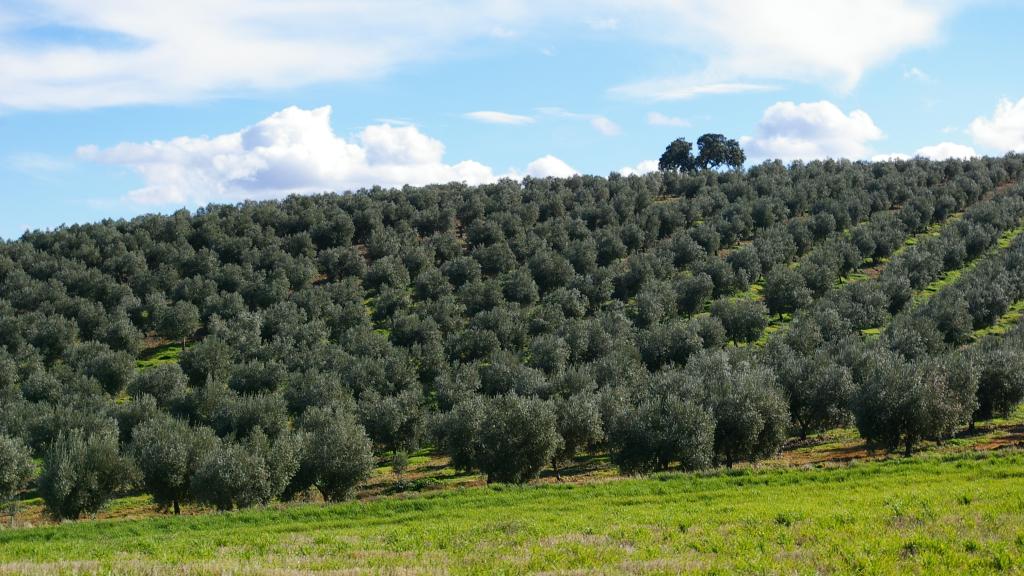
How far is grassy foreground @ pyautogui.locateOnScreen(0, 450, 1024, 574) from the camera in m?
20.0

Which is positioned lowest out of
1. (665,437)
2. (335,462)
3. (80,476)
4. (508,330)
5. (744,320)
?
(80,476)

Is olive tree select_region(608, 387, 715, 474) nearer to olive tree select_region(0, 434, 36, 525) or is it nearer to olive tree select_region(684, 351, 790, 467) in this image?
olive tree select_region(684, 351, 790, 467)

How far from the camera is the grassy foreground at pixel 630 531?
65.8ft

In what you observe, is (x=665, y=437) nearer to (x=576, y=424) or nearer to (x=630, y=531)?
(x=576, y=424)

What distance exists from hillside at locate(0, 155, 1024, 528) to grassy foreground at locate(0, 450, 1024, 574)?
41.0 ft

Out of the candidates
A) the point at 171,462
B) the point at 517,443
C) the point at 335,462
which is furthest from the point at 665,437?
the point at 171,462

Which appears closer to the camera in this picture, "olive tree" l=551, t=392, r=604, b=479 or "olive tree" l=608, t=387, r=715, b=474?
"olive tree" l=608, t=387, r=715, b=474

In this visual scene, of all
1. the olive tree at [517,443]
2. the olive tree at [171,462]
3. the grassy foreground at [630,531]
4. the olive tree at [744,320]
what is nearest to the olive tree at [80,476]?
the olive tree at [171,462]

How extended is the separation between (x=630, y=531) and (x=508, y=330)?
7326cm

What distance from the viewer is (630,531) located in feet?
82.0

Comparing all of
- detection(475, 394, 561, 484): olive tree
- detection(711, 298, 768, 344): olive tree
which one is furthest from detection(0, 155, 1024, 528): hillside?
detection(711, 298, 768, 344): olive tree

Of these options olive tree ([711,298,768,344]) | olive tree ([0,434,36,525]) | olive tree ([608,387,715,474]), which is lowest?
olive tree ([0,434,36,525])

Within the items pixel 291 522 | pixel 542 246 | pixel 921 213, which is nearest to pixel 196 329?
pixel 542 246

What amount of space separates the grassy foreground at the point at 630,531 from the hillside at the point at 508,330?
12.5 meters
